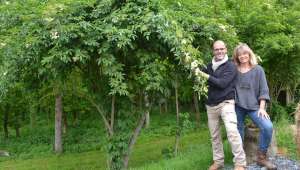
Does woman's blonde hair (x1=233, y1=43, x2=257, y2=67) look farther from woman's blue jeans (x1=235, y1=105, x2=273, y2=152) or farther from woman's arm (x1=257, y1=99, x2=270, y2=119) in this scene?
woman's blue jeans (x1=235, y1=105, x2=273, y2=152)

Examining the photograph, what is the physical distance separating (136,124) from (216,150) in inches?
83.5

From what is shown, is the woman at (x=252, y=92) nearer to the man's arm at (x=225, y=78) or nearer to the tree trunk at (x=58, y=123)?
the man's arm at (x=225, y=78)

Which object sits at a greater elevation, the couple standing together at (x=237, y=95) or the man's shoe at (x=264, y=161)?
the couple standing together at (x=237, y=95)

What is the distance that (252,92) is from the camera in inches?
254

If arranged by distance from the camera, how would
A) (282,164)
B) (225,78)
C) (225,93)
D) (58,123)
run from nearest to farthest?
1. (225,78)
2. (225,93)
3. (282,164)
4. (58,123)

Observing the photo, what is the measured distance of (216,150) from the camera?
6.74 meters

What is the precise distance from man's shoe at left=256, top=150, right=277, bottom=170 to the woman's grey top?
698 mm

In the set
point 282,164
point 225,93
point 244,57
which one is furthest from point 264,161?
point 244,57

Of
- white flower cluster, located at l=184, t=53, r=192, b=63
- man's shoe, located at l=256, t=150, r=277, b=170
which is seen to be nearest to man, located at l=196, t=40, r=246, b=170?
white flower cluster, located at l=184, t=53, r=192, b=63

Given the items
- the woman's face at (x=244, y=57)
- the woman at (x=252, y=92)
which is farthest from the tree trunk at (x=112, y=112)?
the woman's face at (x=244, y=57)

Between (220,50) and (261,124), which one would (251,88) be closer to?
(261,124)

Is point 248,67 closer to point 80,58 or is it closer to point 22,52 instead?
point 80,58

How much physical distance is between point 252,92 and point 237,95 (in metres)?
0.20

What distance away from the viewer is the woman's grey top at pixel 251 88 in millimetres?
6422
